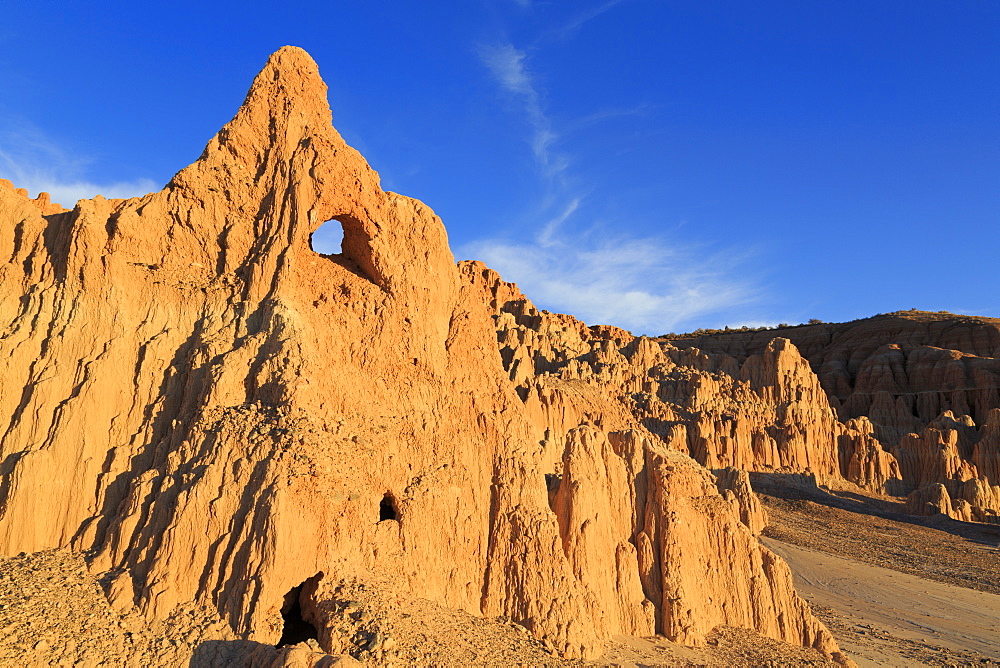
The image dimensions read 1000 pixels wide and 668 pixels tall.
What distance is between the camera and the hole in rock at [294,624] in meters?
14.1

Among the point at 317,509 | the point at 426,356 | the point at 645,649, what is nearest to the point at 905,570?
the point at 645,649

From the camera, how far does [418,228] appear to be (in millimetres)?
19812

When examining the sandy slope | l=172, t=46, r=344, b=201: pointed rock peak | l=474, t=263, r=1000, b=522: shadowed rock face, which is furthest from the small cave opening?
l=474, t=263, r=1000, b=522: shadowed rock face

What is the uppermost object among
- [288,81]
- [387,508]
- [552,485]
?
[288,81]

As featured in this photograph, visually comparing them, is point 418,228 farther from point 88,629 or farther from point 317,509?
point 88,629

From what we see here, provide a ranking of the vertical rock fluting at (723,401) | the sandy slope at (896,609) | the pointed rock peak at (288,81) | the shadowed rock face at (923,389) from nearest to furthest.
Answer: the pointed rock peak at (288,81), the sandy slope at (896,609), the vertical rock fluting at (723,401), the shadowed rock face at (923,389)

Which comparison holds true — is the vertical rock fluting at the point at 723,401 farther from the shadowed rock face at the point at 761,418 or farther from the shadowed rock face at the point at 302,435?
the shadowed rock face at the point at 302,435

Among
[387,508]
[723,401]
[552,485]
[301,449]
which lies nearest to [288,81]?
[301,449]

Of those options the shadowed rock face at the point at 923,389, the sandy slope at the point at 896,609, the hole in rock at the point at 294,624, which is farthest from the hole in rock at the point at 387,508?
the shadowed rock face at the point at 923,389

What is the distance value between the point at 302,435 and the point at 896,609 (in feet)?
105

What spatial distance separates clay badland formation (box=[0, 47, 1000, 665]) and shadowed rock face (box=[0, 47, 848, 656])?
56 mm

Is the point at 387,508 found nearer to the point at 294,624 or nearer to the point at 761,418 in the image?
the point at 294,624

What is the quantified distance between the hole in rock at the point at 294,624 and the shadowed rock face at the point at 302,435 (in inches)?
10.2

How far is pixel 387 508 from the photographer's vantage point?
16875 mm
